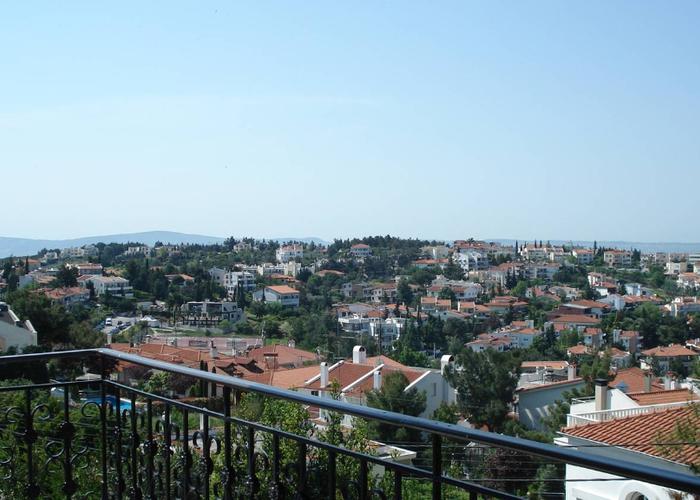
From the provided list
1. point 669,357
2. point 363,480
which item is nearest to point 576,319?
point 669,357

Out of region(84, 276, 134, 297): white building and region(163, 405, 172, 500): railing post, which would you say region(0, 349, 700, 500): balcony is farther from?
region(84, 276, 134, 297): white building

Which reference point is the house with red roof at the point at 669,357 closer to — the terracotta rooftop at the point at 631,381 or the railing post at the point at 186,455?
the terracotta rooftop at the point at 631,381

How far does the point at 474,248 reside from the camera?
116 metres

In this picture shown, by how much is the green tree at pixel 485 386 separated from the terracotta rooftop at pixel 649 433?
1512 centimetres

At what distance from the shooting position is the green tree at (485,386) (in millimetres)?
26031

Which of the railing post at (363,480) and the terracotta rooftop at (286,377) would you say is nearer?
the railing post at (363,480)

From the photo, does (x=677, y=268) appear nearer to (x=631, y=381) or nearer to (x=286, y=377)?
(x=631, y=381)

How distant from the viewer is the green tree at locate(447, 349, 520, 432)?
85.4 ft

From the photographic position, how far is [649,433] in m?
10.0

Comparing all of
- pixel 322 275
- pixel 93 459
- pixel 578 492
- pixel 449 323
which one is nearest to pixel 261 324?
pixel 449 323

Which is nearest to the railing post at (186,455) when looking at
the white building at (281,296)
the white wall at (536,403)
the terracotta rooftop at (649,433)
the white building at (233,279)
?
the terracotta rooftop at (649,433)

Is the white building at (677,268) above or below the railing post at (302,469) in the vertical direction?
below

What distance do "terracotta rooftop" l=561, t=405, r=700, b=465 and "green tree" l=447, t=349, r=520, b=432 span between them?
1512 centimetres

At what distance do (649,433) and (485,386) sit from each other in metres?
17.4
